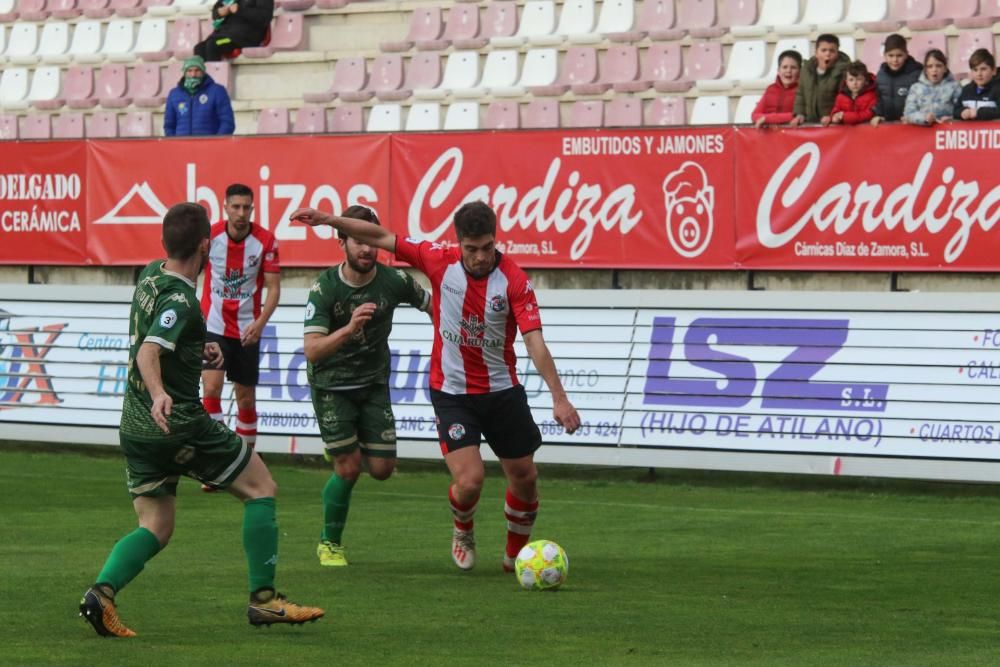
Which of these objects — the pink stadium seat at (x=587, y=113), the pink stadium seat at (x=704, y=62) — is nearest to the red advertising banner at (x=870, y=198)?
the pink stadium seat at (x=704, y=62)

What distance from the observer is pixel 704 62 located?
2034 cm

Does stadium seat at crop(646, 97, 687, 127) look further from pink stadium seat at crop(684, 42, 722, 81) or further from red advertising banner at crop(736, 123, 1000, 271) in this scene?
red advertising banner at crop(736, 123, 1000, 271)

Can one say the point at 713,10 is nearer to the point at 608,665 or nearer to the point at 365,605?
the point at 365,605

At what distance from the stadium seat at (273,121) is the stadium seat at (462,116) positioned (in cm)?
220

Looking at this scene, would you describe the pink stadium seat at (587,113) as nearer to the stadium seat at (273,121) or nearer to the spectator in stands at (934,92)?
the stadium seat at (273,121)

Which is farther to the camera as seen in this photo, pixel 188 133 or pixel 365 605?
pixel 188 133

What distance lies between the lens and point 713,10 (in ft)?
67.9

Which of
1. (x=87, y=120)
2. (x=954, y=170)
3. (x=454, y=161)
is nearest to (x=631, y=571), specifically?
(x=954, y=170)

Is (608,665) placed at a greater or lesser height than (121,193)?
lesser

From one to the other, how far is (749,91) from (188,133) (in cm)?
623

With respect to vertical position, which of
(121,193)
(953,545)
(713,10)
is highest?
(713,10)

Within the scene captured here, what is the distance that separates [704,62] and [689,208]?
12.8ft

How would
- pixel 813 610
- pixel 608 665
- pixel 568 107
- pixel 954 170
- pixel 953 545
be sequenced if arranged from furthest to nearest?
pixel 568 107, pixel 954 170, pixel 953 545, pixel 813 610, pixel 608 665

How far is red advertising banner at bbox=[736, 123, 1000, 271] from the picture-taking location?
15617 mm
